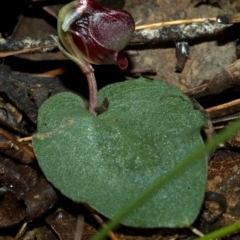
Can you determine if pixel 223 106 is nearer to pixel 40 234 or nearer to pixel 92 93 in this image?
pixel 92 93

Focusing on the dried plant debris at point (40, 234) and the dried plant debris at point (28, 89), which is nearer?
the dried plant debris at point (40, 234)

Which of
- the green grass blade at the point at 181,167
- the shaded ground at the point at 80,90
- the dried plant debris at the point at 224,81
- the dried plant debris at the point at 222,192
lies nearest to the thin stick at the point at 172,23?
the shaded ground at the point at 80,90

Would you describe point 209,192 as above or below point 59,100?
below

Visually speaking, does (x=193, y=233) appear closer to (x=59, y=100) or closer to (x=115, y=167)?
(x=115, y=167)

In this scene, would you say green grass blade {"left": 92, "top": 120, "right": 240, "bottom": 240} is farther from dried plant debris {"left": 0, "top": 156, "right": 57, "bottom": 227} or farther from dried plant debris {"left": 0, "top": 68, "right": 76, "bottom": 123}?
dried plant debris {"left": 0, "top": 68, "right": 76, "bottom": 123}

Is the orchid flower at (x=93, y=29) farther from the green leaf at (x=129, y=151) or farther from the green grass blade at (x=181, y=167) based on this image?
the green grass blade at (x=181, y=167)

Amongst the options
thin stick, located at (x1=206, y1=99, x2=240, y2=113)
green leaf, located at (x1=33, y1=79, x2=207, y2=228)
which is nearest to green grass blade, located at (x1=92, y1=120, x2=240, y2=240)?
green leaf, located at (x1=33, y1=79, x2=207, y2=228)

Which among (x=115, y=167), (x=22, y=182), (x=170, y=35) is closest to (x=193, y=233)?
(x=115, y=167)
